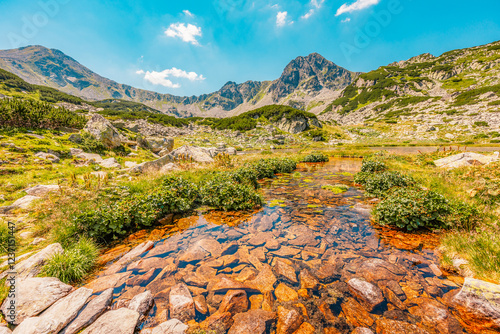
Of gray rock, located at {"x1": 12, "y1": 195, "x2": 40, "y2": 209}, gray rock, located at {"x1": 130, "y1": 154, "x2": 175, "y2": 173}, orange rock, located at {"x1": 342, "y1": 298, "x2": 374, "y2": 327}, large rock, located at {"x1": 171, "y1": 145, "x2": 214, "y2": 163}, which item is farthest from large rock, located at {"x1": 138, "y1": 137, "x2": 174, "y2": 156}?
orange rock, located at {"x1": 342, "y1": 298, "x2": 374, "y2": 327}

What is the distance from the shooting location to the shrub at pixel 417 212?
670cm

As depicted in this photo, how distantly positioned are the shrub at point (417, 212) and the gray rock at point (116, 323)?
8.64 meters

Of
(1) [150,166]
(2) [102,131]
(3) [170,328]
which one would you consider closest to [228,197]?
(3) [170,328]

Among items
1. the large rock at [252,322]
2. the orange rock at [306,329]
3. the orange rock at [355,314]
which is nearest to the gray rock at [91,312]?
the large rock at [252,322]

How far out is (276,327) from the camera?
3.38 metres

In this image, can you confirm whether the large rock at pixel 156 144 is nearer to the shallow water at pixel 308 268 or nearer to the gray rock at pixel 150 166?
the gray rock at pixel 150 166

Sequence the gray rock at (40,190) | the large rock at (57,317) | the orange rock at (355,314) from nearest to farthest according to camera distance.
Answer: the large rock at (57,317), the orange rock at (355,314), the gray rock at (40,190)

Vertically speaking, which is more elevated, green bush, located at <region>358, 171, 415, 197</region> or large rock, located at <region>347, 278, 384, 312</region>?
green bush, located at <region>358, 171, 415, 197</region>

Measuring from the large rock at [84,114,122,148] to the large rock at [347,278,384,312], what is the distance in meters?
22.6

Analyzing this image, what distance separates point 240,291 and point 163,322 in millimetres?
1646

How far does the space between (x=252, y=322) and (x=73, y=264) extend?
4.85 meters

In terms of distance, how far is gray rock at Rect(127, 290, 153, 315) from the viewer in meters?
3.62

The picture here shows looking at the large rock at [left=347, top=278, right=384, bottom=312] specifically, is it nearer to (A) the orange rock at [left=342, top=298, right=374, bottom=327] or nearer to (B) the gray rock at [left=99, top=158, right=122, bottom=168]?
(A) the orange rock at [left=342, top=298, right=374, bottom=327]

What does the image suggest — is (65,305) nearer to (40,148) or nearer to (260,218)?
(260,218)
